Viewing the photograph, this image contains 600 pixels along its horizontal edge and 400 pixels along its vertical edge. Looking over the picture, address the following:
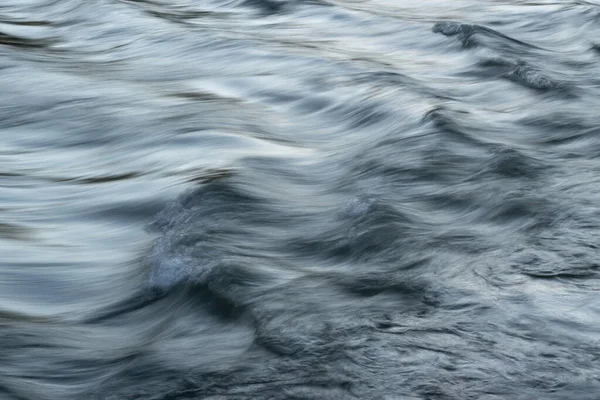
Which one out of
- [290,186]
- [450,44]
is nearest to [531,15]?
[450,44]

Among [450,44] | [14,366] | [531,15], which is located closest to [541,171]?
[14,366]

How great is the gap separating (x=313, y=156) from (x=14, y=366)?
275cm

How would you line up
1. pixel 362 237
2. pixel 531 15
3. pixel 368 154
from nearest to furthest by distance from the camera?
pixel 362 237 → pixel 368 154 → pixel 531 15

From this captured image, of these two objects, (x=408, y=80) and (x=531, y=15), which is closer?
(x=408, y=80)

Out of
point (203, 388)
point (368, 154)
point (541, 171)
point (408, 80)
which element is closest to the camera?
point (203, 388)

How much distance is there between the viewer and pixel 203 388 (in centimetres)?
292

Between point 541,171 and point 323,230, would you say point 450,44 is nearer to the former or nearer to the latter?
point 541,171

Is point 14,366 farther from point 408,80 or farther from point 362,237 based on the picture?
point 408,80

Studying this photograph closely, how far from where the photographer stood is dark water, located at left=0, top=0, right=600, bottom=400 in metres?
3.05

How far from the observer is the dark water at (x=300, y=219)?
3.05 meters

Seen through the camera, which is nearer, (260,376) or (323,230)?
(260,376)

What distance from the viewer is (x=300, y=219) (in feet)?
15.0

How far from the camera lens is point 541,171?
5.07 metres

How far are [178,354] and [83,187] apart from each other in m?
2.08
